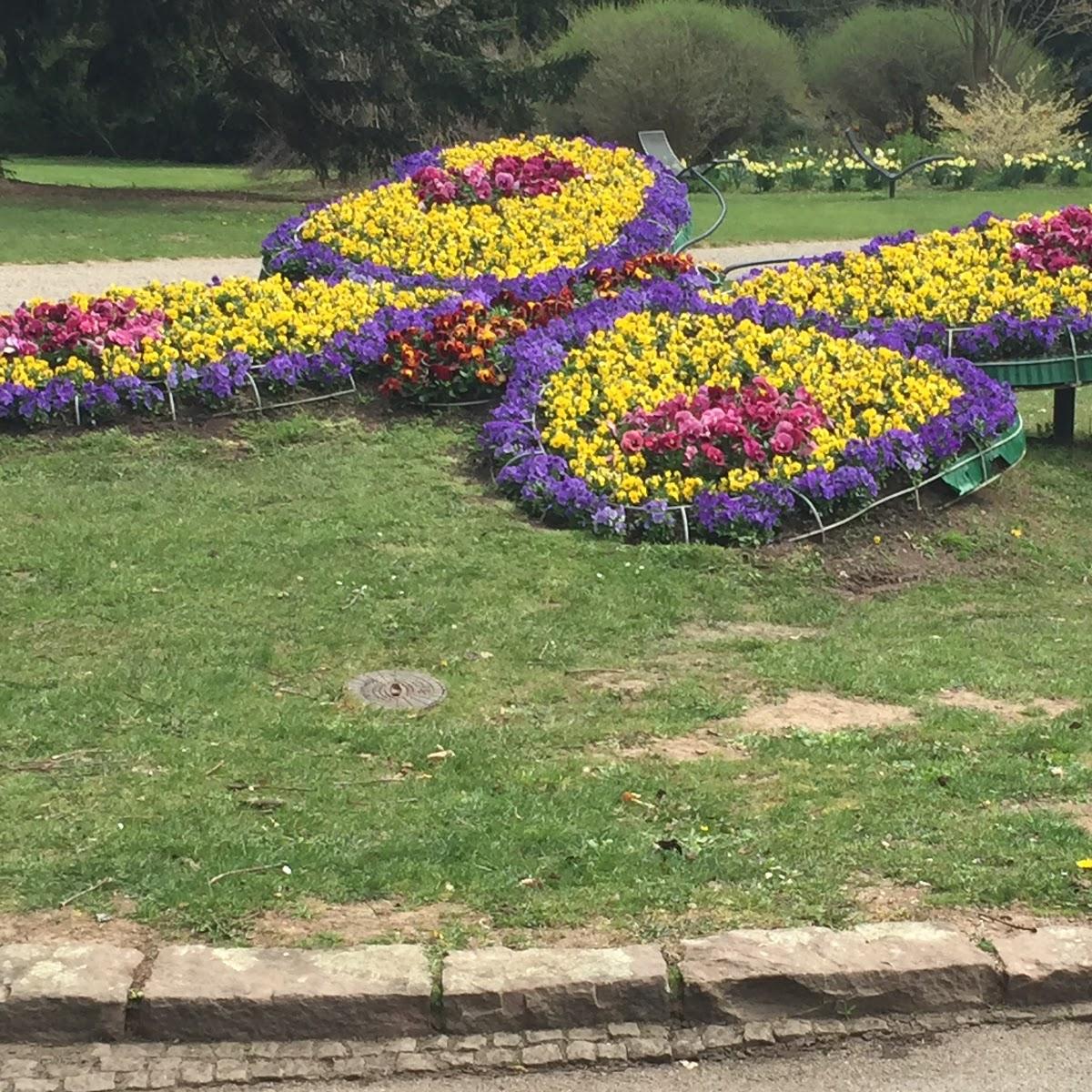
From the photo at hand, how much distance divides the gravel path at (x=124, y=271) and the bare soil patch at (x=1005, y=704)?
33.2 ft

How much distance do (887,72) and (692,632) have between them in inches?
1331

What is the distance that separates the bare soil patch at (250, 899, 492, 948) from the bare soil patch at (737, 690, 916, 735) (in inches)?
61.1

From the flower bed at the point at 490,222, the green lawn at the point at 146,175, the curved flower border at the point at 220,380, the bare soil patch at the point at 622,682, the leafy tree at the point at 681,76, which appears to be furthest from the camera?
the green lawn at the point at 146,175

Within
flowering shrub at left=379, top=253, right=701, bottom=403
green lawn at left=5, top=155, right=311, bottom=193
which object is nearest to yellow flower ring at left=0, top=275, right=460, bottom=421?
flowering shrub at left=379, top=253, right=701, bottom=403

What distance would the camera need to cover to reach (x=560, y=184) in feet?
40.2

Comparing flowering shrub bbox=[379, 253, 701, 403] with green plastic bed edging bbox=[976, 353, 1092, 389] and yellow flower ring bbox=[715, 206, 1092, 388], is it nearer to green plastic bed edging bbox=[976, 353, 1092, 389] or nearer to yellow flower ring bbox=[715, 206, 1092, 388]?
yellow flower ring bbox=[715, 206, 1092, 388]

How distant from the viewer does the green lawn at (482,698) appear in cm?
368

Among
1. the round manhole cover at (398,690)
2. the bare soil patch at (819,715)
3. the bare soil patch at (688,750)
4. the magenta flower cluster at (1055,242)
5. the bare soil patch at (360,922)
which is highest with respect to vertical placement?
the magenta flower cluster at (1055,242)

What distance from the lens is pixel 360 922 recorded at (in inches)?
137

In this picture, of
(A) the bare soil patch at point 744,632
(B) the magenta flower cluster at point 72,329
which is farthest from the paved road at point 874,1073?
(B) the magenta flower cluster at point 72,329

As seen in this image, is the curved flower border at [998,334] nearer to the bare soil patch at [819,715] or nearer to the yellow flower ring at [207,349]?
the yellow flower ring at [207,349]

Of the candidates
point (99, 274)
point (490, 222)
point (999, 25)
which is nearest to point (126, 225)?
point (99, 274)

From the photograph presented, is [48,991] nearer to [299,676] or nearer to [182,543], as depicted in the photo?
[299,676]

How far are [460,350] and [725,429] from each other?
6.99 ft
